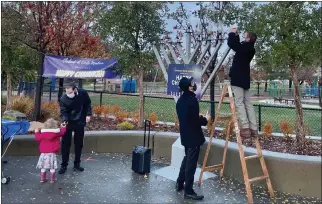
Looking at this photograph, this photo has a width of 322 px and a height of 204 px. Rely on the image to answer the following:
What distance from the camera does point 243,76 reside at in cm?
482

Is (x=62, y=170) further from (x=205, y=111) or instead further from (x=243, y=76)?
(x=205, y=111)

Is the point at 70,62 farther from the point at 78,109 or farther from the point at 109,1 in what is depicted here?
the point at 78,109

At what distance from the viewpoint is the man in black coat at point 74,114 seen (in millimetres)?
5848

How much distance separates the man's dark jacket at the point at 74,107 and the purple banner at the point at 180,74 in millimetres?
2020

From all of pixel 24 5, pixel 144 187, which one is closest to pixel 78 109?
pixel 144 187

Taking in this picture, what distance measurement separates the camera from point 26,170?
19.5 feet

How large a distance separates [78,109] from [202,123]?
227 centimetres

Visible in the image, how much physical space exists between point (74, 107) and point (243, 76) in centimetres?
280

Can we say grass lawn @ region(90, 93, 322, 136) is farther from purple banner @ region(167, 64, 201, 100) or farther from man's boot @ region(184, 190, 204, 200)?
man's boot @ region(184, 190, 204, 200)

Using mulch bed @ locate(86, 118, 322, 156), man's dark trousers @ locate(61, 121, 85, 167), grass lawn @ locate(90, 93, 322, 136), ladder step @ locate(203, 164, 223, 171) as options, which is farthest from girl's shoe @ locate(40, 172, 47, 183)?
grass lawn @ locate(90, 93, 322, 136)

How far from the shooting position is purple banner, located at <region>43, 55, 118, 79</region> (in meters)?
8.89

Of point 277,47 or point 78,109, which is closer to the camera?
point 277,47

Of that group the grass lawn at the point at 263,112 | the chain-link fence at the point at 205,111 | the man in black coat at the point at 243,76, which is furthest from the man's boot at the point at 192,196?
the grass lawn at the point at 263,112

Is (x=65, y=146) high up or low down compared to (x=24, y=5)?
down
